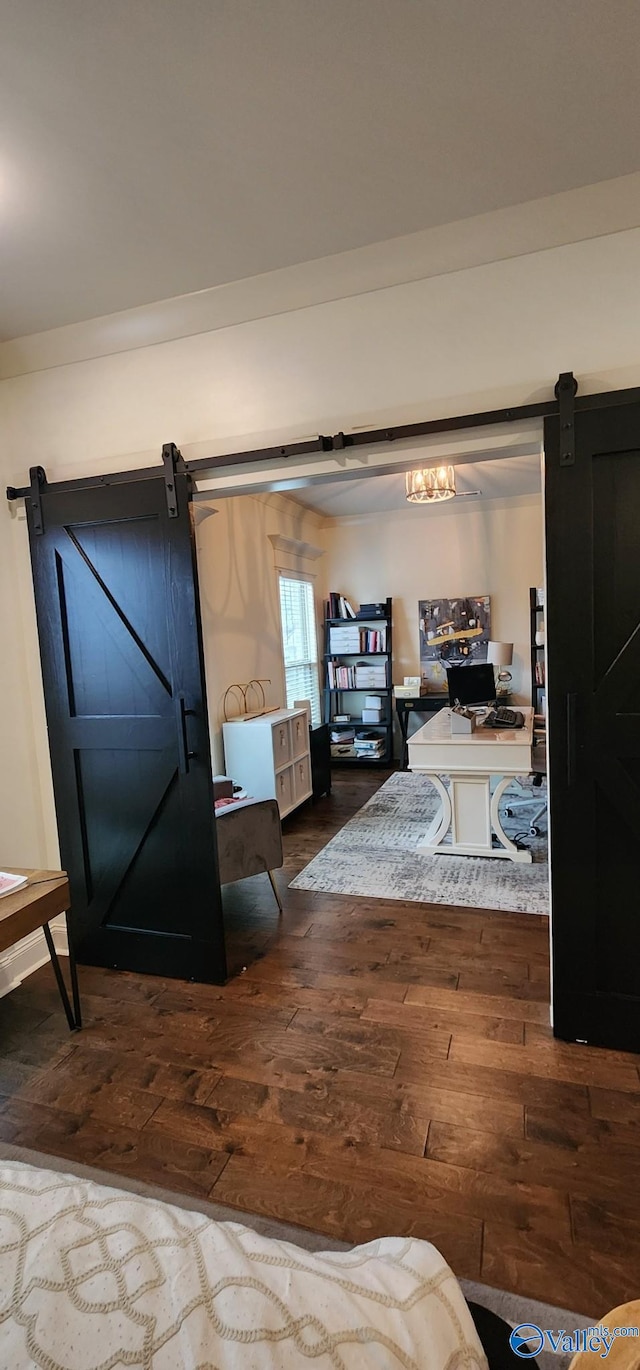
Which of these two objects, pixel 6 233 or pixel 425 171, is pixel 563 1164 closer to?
pixel 425 171

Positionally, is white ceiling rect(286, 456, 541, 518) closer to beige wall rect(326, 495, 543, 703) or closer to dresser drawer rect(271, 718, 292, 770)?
beige wall rect(326, 495, 543, 703)

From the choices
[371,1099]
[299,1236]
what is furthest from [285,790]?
[299,1236]

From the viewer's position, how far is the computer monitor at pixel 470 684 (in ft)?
13.5

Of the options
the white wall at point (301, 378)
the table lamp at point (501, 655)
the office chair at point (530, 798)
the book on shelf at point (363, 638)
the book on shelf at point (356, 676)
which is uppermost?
the white wall at point (301, 378)

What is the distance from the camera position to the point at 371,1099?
191 cm

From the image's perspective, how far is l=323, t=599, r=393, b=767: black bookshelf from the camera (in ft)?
21.6

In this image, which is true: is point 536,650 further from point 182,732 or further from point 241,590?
point 182,732

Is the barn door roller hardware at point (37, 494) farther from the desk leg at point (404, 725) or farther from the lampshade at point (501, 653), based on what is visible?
the desk leg at point (404, 725)

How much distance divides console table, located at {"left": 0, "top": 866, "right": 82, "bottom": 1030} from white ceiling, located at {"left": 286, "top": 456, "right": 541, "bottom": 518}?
148 inches

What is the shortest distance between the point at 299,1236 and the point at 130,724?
1857 mm

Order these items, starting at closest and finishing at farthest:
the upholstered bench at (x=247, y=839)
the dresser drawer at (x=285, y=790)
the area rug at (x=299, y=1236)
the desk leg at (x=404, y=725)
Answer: the area rug at (x=299, y=1236) < the upholstered bench at (x=247, y=839) < the dresser drawer at (x=285, y=790) < the desk leg at (x=404, y=725)

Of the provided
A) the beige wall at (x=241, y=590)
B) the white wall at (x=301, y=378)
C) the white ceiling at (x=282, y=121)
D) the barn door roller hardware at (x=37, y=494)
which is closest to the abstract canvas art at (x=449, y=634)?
the beige wall at (x=241, y=590)

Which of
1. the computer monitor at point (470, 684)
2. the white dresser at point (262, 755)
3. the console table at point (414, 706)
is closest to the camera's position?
the computer monitor at point (470, 684)

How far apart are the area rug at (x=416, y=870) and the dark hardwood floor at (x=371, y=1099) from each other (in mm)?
387
